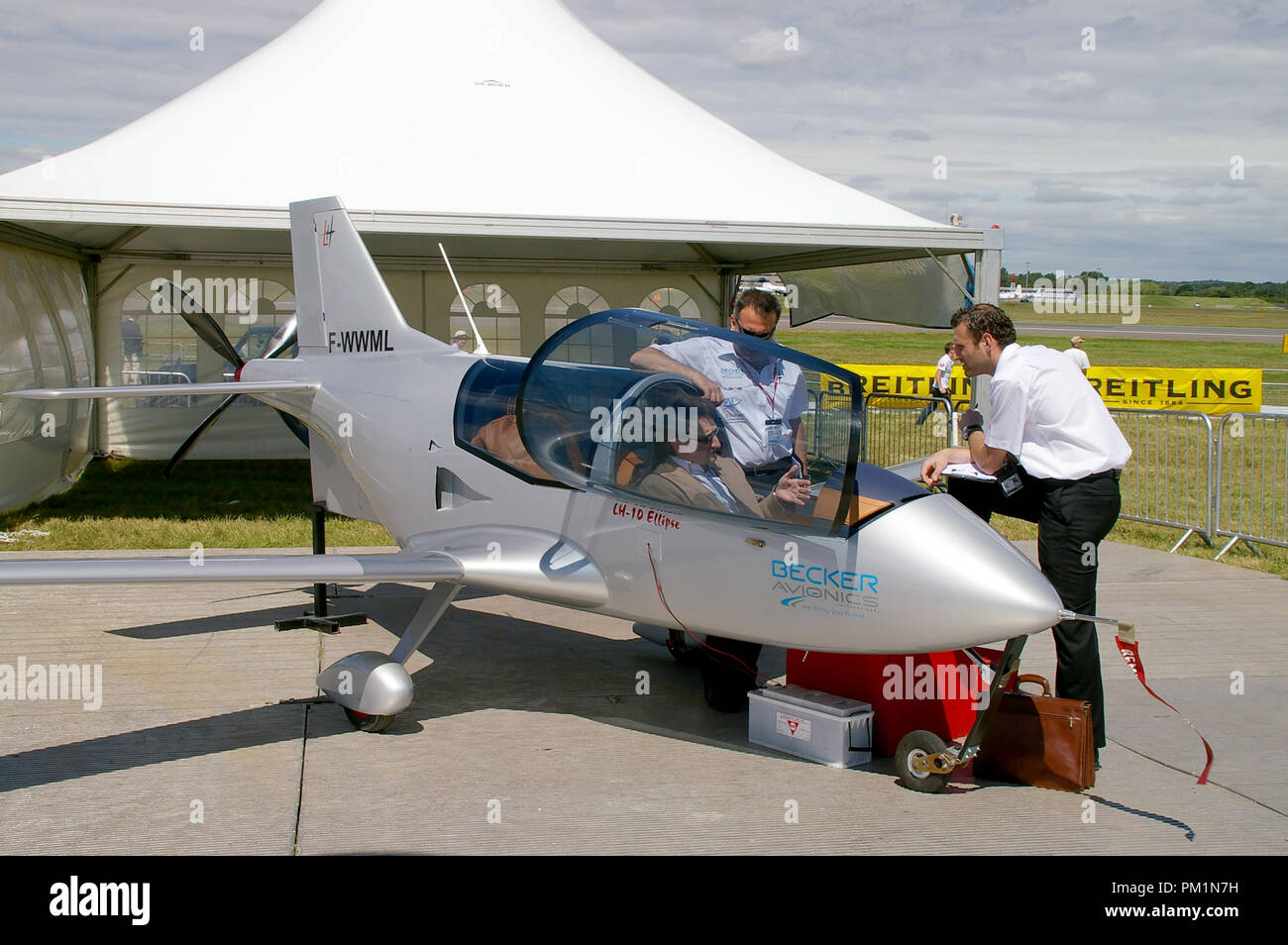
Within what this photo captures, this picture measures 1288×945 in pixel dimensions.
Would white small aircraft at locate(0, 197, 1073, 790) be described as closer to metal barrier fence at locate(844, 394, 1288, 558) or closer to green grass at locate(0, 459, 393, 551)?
metal barrier fence at locate(844, 394, 1288, 558)

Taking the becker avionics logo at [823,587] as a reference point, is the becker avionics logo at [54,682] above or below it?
below

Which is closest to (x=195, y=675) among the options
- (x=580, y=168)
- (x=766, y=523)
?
(x=766, y=523)

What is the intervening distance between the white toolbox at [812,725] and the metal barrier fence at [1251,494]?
641cm

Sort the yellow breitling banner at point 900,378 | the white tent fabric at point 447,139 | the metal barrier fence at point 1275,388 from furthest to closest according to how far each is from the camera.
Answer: the metal barrier fence at point 1275,388 < the yellow breitling banner at point 900,378 < the white tent fabric at point 447,139

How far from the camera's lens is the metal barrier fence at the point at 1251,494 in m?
10.8

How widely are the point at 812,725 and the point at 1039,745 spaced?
38.7 inches

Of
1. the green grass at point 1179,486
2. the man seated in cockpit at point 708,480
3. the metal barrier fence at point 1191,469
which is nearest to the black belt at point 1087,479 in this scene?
the man seated in cockpit at point 708,480

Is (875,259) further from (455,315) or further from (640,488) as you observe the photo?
(640,488)

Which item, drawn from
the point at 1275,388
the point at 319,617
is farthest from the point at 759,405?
the point at 1275,388

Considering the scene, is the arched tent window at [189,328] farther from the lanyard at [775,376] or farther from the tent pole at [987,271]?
the lanyard at [775,376]

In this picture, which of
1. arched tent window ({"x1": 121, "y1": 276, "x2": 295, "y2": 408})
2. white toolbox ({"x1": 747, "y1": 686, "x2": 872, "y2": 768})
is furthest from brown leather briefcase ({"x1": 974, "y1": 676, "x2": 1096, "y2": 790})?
arched tent window ({"x1": 121, "y1": 276, "x2": 295, "y2": 408})

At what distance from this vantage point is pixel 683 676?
6742 millimetres

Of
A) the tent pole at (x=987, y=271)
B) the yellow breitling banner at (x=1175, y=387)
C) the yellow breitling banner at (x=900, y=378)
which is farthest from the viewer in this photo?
the yellow breitling banner at (x=900, y=378)

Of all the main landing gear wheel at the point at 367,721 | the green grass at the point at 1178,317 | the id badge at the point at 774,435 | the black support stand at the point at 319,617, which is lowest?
the main landing gear wheel at the point at 367,721
